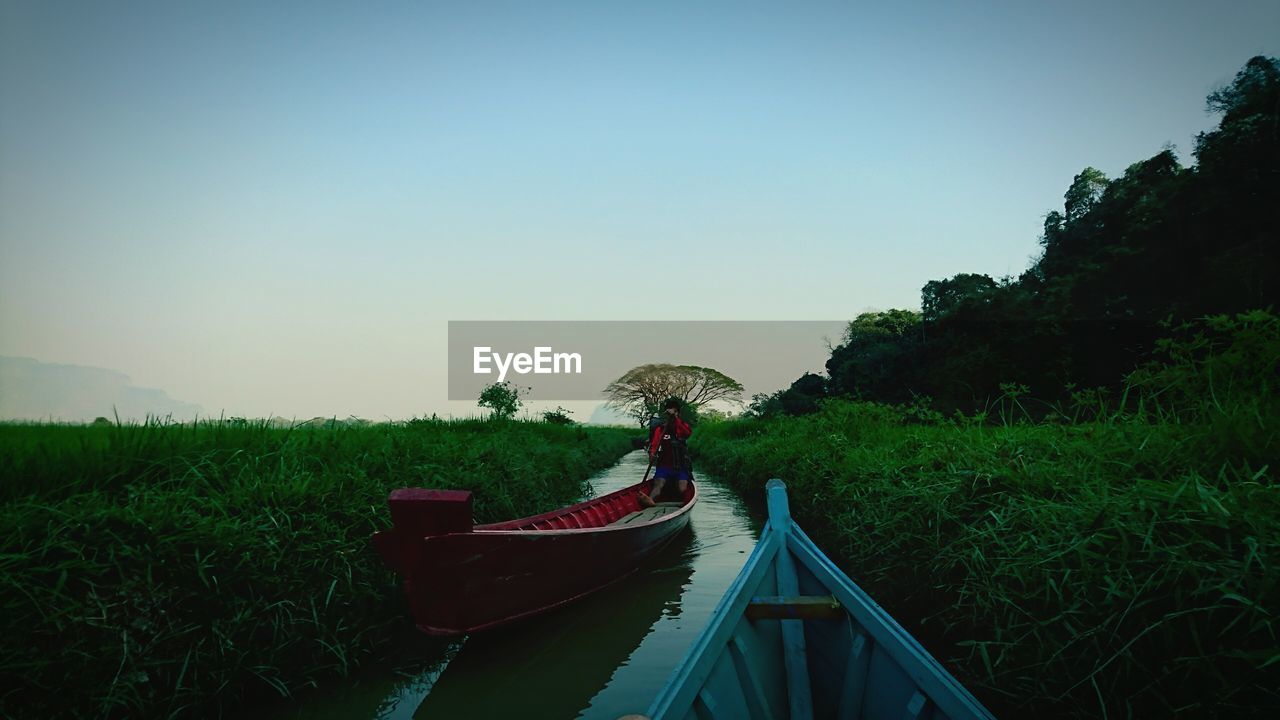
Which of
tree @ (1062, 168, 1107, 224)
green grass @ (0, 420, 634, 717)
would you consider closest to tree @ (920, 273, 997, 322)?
tree @ (1062, 168, 1107, 224)

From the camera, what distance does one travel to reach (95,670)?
262 cm

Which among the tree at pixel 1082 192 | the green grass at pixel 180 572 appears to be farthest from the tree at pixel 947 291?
the green grass at pixel 180 572

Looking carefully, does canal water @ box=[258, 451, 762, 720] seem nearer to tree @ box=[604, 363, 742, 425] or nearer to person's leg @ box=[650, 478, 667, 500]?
person's leg @ box=[650, 478, 667, 500]

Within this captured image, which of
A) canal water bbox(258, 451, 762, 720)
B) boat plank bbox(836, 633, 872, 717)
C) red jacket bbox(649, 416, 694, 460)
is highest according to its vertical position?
red jacket bbox(649, 416, 694, 460)

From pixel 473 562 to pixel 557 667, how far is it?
1126 mm

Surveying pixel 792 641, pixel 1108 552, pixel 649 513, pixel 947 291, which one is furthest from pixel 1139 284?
pixel 792 641

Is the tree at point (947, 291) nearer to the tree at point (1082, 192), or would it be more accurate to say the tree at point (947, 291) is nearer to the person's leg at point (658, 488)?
the tree at point (1082, 192)

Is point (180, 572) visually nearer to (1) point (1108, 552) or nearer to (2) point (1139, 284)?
(1) point (1108, 552)

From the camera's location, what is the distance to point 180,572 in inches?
121

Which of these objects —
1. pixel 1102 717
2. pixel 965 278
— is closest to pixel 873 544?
pixel 1102 717

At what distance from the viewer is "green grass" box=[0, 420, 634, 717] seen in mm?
2604

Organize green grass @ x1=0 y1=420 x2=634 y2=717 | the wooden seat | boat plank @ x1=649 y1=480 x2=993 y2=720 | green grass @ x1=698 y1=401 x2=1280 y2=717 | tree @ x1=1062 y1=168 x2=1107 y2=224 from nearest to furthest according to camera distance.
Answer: green grass @ x1=698 y1=401 x2=1280 y2=717 → boat plank @ x1=649 y1=480 x2=993 y2=720 → green grass @ x1=0 y1=420 x2=634 y2=717 → the wooden seat → tree @ x1=1062 y1=168 x2=1107 y2=224

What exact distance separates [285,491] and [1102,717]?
482cm

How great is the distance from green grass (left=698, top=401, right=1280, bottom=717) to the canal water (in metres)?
1.92
